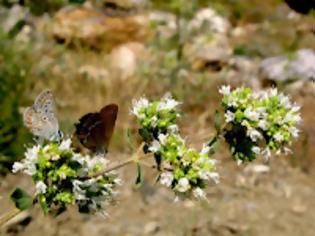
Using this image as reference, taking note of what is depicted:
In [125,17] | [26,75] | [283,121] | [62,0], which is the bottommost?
[125,17]

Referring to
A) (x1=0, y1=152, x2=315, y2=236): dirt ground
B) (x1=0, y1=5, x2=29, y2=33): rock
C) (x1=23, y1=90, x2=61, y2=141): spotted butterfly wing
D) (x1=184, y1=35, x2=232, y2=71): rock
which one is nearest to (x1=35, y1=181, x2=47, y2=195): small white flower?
(x1=23, y1=90, x2=61, y2=141): spotted butterfly wing

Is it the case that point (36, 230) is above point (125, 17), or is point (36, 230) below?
above

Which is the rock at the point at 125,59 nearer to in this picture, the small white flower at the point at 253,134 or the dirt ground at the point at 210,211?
the dirt ground at the point at 210,211

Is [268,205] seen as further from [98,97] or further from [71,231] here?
[98,97]

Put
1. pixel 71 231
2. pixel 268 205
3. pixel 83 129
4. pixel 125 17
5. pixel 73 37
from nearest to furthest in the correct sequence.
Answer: pixel 83 129 < pixel 71 231 < pixel 268 205 < pixel 73 37 < pixel 125 17

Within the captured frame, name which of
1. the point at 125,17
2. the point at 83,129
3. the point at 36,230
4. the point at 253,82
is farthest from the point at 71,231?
the point at 125,17

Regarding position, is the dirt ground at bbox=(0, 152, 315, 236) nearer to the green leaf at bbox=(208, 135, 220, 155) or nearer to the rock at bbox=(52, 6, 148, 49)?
the green leaf at bbox=(208, 135, 220, 155)

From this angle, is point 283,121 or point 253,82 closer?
point 283,121

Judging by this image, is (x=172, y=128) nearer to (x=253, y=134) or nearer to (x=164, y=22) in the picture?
(x=253, y=134)
